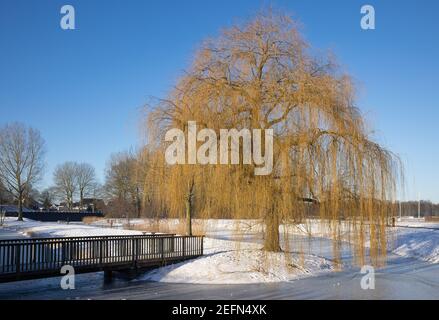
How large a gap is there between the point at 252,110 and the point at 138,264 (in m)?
6.62

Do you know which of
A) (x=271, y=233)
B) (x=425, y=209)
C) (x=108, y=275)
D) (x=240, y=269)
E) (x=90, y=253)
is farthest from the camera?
(x=425, y=209)

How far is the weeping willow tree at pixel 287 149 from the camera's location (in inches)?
630

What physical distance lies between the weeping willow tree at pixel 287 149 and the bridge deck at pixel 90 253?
1.75 metres

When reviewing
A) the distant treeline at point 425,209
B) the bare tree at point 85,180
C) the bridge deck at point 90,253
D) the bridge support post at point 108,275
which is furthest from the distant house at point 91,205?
the distant treeline at point 425,209

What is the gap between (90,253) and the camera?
51.6ft

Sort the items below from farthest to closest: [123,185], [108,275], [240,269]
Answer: [123,185] < [108,275] < [240,269]

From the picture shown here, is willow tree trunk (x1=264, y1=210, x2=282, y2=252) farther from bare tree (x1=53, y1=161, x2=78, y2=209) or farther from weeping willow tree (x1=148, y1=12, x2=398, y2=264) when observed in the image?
bare tree (x1=53, y1=161, x2=78, y2=209)

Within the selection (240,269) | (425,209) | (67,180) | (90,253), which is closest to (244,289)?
(240,269)

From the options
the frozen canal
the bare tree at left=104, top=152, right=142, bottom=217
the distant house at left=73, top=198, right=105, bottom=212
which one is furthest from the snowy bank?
the distant house at left=73, top=198, right=105, bottom=212

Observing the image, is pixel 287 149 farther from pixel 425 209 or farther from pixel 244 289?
pixel 425 209

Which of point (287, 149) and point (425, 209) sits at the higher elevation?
point (287, 149)

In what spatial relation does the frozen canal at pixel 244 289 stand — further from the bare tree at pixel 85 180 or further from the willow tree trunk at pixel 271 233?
the bare tree at pixel 85 180

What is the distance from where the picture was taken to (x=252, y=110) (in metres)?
16.7

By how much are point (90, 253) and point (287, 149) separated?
7.16 m
